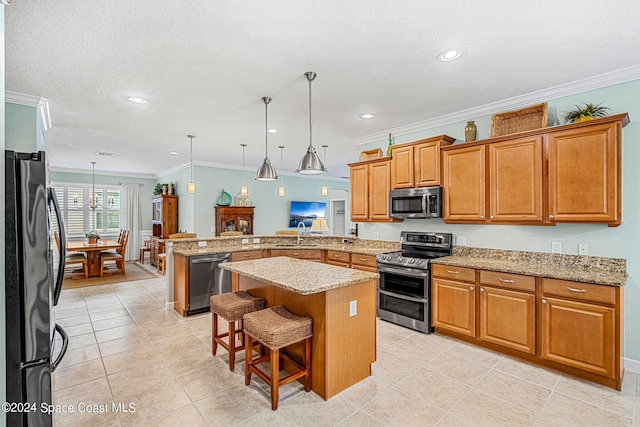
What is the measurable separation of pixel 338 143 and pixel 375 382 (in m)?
4.09

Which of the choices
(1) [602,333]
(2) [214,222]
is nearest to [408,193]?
(1) [602,333]

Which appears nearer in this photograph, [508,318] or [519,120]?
[508,318]

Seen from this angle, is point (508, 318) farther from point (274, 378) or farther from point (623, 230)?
point (274, 378)

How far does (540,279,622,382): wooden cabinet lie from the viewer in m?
2.40

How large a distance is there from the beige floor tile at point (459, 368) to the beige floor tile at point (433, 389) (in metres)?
0.08

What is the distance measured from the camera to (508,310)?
9.68ft

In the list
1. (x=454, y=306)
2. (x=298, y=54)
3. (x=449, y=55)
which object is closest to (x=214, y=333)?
(x=454, y=306)

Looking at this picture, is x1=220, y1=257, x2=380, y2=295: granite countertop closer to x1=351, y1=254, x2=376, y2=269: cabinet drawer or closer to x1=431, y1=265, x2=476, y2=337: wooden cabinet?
x1=431, y1=265, x2=476, y2=337: wooden cabinet

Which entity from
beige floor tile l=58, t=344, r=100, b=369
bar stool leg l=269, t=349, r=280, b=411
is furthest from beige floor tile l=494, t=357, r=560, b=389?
beige floor tile l=58, t=344, r=100, b=369

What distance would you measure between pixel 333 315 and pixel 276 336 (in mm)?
459

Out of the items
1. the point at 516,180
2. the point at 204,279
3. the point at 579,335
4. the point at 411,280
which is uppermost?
→ the point at 516,180

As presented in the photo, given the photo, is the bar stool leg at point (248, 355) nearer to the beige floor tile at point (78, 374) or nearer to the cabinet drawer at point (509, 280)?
the beige floor tile at point (78, 374)

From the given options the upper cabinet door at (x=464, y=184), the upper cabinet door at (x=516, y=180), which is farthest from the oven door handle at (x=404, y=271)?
the upper cabinet door at (x=516, y=180)

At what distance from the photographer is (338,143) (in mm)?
5641
